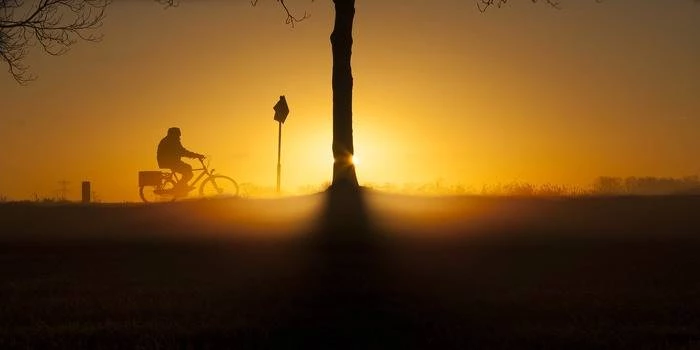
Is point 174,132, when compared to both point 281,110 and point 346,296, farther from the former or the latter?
point 346,296

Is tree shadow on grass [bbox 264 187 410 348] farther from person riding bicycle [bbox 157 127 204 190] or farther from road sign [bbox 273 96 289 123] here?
road sign [bbox 273 96 289 123]

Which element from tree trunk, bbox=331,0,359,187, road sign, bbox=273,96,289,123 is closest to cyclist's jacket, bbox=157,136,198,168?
road sign, bbox=273,96,289,123

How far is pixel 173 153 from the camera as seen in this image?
31969 mm

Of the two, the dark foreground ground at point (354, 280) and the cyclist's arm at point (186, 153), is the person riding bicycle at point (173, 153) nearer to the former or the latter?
the cyclist's arm at point (186, 153)

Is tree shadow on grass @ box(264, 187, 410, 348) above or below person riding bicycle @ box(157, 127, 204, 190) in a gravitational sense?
below

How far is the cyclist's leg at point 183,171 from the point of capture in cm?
3241

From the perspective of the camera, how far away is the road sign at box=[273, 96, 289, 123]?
36500 mm

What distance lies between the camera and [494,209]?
27391 millimetres

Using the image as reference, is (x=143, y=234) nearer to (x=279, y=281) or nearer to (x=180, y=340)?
(x=279, y=281)

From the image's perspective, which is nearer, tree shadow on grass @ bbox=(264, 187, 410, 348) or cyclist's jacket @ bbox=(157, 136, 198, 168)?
tree shadow on grass @ bbox=(264, 187, 410, 348)

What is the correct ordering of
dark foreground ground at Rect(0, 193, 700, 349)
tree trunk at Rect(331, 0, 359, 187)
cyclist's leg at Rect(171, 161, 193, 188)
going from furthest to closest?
cyclist's leg at Rect(171, 161, 193, 188), tree trunk at Rect(331, 0, 359, 187), dark foreground ground at Rect(0, 193, 700, 349)

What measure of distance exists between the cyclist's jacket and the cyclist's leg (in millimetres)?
216

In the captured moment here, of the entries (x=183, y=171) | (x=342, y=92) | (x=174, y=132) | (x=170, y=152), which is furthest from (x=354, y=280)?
(x=183, y=171)

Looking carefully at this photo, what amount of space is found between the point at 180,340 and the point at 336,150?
1750 centimetres
